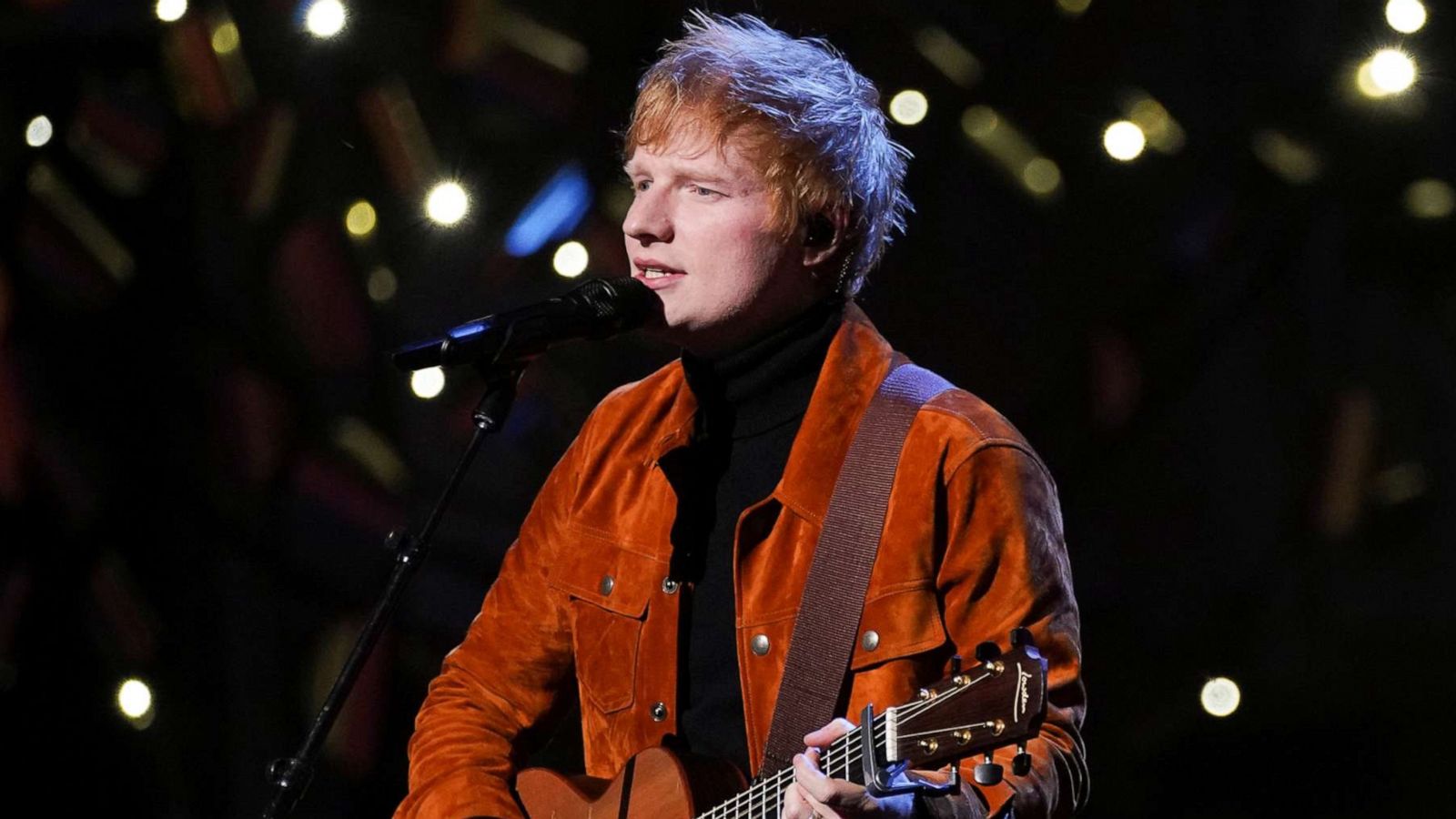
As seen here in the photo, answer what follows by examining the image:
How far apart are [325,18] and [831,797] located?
2.72m

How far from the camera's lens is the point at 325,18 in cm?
383

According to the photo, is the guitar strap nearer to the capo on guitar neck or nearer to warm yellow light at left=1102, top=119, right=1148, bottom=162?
the capo on guitar neck

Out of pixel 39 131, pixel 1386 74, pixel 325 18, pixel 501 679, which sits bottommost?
pixel 501 679

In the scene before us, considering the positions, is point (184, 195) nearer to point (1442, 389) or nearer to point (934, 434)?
point (934, 434)

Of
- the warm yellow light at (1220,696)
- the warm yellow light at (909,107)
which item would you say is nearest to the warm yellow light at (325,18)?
the warm yellow light at (909,107)

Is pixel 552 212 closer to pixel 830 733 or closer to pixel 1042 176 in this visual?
pixel 1042 176

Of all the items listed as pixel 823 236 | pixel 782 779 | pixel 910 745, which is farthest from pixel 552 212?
pixel 910 745

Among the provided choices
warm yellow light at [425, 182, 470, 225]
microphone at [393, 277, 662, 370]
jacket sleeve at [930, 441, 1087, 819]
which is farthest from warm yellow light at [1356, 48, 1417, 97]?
warm yellow light at [425, 182, 470, 225]

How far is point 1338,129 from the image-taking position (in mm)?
3109

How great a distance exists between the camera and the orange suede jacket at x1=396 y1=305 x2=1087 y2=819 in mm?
2209

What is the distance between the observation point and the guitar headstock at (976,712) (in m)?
1.72

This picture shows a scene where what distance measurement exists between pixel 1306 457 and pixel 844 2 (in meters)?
1.43

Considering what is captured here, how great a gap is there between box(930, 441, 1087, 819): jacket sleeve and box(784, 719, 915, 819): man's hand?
0.22m

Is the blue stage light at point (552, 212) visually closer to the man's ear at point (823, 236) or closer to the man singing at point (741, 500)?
the man singing at point (741, 500)
